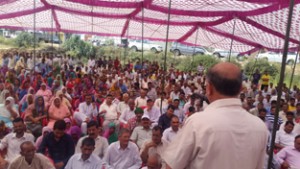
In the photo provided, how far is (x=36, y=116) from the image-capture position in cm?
605

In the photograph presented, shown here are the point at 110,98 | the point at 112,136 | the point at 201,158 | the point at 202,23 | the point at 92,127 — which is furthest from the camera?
the point at 202,23

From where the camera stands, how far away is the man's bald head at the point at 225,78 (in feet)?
4.28

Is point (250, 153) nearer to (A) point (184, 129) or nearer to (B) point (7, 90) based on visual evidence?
(A) point (184, 129)

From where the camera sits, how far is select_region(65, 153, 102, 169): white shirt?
389 centimetres

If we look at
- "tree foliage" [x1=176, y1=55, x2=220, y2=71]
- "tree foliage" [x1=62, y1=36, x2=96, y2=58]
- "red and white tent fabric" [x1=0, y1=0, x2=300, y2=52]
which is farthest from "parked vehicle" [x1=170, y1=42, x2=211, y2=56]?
"red and white tent fabric" [x1=0, y1=0, x2=300, y2=52]

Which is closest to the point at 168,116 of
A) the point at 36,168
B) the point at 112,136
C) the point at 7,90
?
the point at 112,136

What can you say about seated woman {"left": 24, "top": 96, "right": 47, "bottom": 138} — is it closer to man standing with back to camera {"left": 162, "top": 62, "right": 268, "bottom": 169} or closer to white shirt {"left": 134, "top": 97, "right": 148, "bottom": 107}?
white shirt {"left": 134, "top": 97, "right": 148, "bottom": 107}

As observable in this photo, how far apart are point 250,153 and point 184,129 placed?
314mm

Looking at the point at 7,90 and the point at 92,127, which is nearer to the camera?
the point at 92,127

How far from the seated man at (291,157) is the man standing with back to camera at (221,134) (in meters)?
3.55

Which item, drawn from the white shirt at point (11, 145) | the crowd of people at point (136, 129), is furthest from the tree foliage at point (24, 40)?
the white shirt at point (11, 145)

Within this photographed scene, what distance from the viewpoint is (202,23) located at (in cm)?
1153

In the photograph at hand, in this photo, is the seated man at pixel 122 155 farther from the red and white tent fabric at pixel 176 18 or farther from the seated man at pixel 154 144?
the red and white tent fabric at pixel 176 18

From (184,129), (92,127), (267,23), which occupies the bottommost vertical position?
(92,127)
